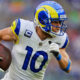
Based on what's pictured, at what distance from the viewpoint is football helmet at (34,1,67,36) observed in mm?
4109

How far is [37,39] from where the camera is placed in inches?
166

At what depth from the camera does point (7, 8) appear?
8.51 meters

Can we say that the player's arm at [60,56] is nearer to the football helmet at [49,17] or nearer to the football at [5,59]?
the football helmet at [49,17]

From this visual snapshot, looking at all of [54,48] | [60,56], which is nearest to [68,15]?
[60,56]

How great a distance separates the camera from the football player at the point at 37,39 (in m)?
4.13

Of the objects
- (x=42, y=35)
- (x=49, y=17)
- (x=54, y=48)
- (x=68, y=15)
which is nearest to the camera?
(x=54, y=48)

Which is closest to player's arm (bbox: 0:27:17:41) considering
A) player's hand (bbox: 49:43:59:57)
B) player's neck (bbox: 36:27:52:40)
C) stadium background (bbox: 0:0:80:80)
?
player's neck (bbox: 36:27:52:40)

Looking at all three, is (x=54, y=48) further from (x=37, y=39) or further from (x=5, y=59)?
(x=5, y=59)

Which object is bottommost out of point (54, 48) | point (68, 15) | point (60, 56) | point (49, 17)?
point (68, 15)

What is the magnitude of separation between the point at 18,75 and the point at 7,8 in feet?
14.5

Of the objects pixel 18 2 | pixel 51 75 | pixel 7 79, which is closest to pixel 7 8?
pixel 18 2

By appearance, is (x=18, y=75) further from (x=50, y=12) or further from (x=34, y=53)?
(x=50, y=12)

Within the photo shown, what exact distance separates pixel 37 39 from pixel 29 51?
17 cm

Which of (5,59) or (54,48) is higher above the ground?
(54,48)
